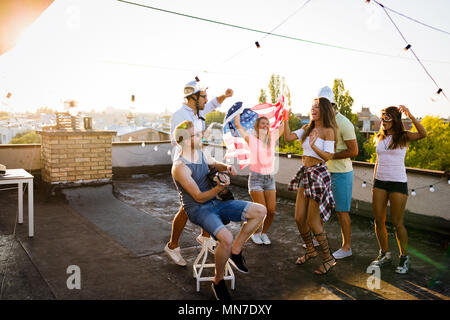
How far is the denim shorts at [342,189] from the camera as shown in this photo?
3.97 metres

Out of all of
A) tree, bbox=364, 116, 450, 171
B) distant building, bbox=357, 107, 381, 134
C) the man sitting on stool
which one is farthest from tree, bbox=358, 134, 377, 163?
distant building, bbox=357, 107, 381, 134

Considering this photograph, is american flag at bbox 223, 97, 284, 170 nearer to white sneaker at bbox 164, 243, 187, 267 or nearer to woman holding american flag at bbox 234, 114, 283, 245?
woman holding american flag at bbox 234, 114, 283, 245

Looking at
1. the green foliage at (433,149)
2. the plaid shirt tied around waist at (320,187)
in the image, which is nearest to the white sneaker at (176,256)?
the plaid shirt tied around waist at (320,187)

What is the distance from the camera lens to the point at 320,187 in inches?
141

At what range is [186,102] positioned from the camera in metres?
4.07

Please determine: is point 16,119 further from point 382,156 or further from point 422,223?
point 422,223

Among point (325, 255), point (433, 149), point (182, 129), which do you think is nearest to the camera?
point (182, 129)

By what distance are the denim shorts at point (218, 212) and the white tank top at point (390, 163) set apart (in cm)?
155

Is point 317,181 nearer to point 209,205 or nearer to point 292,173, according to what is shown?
point 209,205

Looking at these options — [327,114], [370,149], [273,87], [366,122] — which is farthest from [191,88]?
[366,122]

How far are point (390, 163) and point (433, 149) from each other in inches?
795

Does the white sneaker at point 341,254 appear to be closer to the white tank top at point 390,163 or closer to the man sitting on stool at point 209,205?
the white tank top at point 390,163
